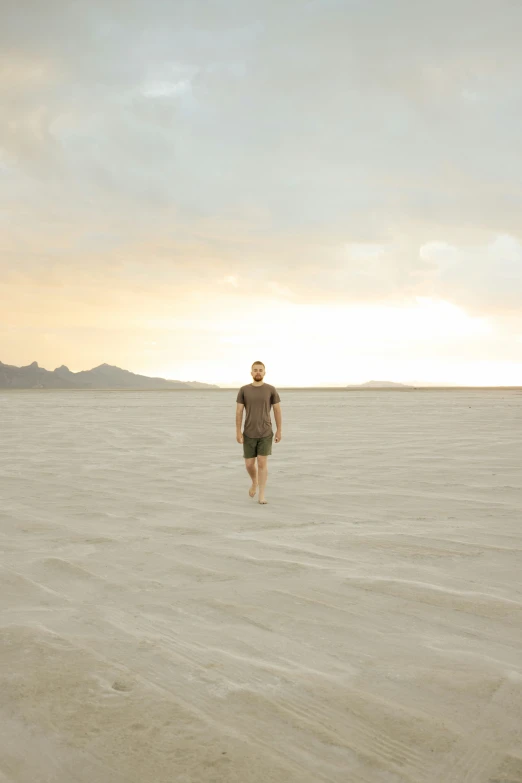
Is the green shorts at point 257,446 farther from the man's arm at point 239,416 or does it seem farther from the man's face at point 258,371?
the man's face at point 258,371

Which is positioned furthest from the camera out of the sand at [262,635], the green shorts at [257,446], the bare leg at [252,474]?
the green shorts at [257,446]

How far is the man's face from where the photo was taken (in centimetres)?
725

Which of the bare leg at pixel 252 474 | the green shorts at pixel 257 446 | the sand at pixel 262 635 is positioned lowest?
the sand at pixel 262 635

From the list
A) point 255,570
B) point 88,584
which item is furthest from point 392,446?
point 88,584

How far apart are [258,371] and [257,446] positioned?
946 millimetres

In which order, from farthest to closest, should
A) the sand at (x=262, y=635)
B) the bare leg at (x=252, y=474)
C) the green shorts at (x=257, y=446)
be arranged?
the green shorts at (x=257, y=446)
the bare leg at (x=252, y=474)
the sand at (x=262, y=635)

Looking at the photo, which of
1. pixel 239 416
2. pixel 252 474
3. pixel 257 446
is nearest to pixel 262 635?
pixel 252 474

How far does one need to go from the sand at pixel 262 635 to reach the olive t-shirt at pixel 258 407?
0.83 metres

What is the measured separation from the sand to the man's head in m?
1.49

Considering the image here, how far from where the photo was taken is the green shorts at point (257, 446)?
7.32m

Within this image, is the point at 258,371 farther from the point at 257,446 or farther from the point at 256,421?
the point at 257,446

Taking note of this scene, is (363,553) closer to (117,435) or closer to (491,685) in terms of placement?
(491,685)

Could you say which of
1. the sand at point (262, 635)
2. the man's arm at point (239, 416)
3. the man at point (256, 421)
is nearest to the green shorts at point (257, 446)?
the man at point (256, 421)

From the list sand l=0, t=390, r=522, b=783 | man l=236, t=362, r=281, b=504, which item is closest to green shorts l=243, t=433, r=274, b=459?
man l=236, t=362, r=281, b=504
